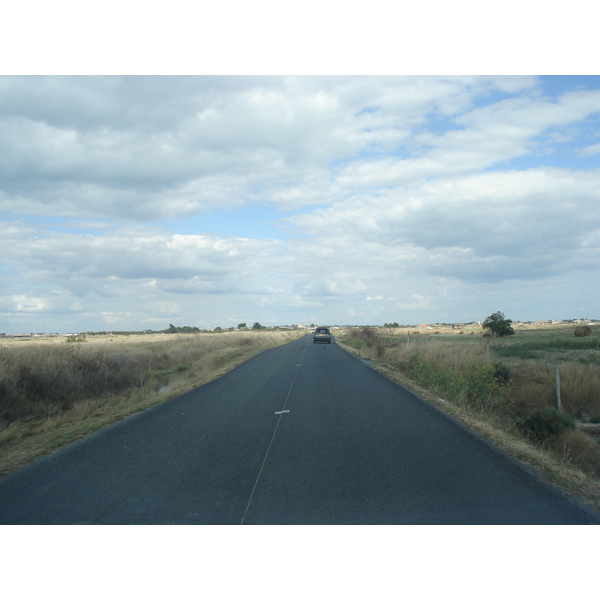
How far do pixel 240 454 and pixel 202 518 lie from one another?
94.3 inches

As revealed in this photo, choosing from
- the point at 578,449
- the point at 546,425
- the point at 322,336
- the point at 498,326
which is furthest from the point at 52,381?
the point at 498,326

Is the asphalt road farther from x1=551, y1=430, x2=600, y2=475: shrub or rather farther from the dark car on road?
the dark car on road

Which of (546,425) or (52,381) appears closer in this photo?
(546,425)

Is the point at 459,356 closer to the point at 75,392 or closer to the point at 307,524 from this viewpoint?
the point at 75,392

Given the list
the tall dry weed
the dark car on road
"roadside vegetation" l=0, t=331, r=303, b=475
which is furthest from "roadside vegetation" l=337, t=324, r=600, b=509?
the dark car on road

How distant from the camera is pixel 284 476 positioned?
576 cm

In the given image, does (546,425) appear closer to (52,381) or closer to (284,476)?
(284,476)

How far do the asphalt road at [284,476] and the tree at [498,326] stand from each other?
51130 millimetres

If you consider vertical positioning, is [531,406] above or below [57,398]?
below

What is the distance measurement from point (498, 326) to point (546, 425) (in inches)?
1950

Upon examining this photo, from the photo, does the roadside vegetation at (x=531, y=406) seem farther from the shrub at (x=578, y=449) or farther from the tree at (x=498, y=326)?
the tree at (x=498, y=326)

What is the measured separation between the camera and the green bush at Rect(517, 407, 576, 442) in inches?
423

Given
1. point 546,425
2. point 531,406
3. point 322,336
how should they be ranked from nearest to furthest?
point 546,425 < point 531,406 < point 322,336

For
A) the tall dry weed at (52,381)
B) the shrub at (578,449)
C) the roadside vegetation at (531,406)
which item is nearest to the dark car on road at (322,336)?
the roadside vegetation at (531,406)
